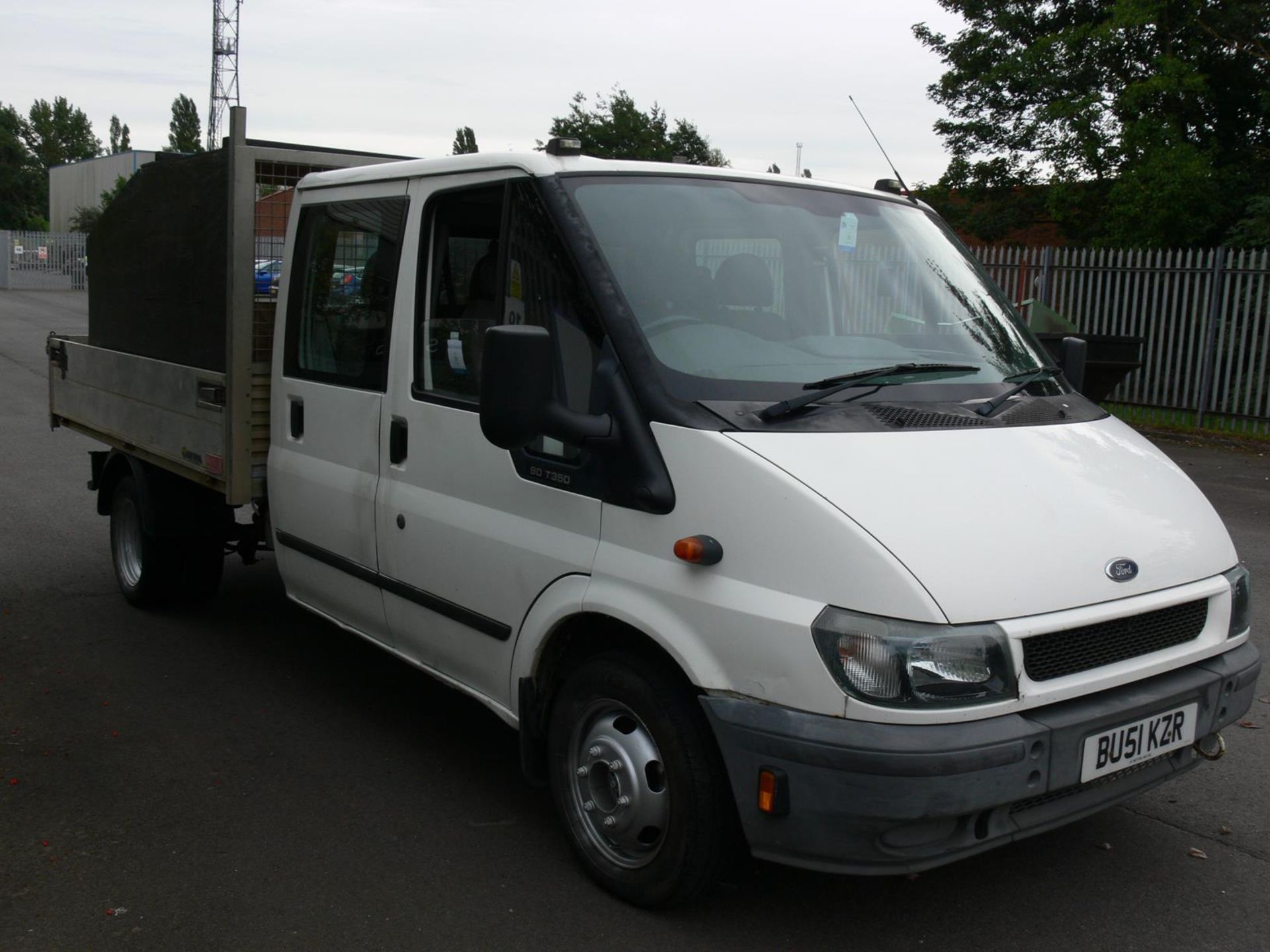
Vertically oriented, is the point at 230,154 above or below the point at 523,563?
above

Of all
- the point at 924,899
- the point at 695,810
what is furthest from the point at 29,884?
the point at 924,899

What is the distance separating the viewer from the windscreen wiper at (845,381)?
3.34 m

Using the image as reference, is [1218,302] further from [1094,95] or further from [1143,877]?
[1143,877]

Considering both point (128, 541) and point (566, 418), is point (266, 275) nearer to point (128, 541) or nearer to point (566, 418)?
point (128, 541)

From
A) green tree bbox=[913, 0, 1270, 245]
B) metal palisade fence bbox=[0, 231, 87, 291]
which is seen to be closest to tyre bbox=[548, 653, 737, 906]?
green tree bbox=[913, 0, 1270, 245]

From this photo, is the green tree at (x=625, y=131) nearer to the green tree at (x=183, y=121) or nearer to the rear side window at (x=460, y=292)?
the rear side window at (x=460, y=292)

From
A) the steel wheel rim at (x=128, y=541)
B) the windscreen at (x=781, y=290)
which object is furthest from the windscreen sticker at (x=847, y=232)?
the steel wheel rim at (x=128, y=541)

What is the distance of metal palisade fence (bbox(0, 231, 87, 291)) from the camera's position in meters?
47.1

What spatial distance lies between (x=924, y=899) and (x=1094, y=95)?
718 inches

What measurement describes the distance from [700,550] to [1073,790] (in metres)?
1.12

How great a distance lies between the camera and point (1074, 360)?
4668 mm

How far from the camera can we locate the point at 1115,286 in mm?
16109

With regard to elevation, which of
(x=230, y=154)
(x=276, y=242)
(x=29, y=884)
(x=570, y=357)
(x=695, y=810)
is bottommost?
(x=29, y=884)

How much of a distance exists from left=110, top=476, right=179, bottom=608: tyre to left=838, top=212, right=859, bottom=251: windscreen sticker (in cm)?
384
